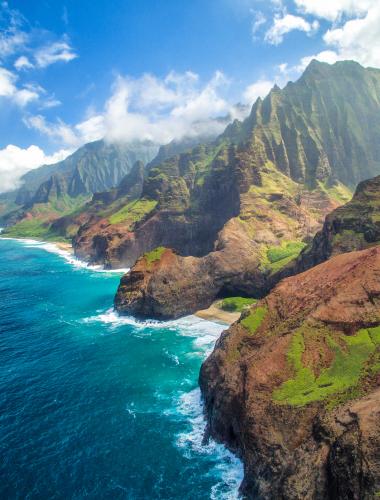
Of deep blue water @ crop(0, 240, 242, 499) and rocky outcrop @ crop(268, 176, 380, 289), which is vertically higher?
rocky outcrop @ crop(268, 176, 380, 289)

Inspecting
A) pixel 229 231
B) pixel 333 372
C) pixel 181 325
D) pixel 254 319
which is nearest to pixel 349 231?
pixel 254 319

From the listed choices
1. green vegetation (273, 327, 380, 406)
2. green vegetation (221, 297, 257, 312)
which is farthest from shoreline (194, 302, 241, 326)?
green vegetation (273, 327, 380, 406)

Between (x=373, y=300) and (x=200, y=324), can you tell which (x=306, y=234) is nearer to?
→ (x=200, y=324)

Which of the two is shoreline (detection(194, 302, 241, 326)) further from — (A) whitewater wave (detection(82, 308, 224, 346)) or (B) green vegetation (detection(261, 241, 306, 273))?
(B) green vegetation (detection(261, 241, 306, 273))

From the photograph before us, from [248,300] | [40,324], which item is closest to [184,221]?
[248,300]

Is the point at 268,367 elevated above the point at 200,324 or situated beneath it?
elevated above

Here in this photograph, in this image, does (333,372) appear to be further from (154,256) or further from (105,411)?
(154,256)
